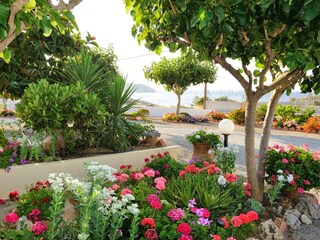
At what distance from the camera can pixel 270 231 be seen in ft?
11.1

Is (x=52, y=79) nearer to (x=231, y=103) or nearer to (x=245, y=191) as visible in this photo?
(x=245, y=191)

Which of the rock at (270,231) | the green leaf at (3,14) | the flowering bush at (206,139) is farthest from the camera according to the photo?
the flowering bush at (206,139)

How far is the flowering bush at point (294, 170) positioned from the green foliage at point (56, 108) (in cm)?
254

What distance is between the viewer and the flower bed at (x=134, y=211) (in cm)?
228

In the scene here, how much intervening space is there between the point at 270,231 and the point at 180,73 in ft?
48.3

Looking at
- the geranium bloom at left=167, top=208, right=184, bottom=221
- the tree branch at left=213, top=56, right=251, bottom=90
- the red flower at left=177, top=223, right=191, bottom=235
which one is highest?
the tree branch at left=213, top=56, right=251, bottom=90

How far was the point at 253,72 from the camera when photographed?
14.1 ft

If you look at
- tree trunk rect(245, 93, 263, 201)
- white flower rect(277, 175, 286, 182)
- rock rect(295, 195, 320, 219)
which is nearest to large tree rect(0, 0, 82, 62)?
tree trunk rect(245, 93, 263, 201)

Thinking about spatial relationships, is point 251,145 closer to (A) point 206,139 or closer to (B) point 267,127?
(B) point 267,127

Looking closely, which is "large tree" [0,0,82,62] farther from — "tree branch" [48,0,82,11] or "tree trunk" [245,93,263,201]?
"tree trunk" [245,93,263,201]

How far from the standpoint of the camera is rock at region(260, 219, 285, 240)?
3.29m

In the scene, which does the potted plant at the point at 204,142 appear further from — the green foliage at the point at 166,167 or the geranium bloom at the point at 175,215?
the geranium bloom at the point at 175,215

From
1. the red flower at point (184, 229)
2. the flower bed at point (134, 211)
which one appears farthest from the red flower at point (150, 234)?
the red flower at point (184, 229)

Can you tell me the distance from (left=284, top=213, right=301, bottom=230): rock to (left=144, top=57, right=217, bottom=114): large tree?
14.0 m
